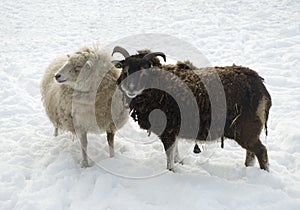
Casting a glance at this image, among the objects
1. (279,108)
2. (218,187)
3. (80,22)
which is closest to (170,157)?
(218,187)

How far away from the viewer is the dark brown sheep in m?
4.27

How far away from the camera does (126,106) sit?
4.75m

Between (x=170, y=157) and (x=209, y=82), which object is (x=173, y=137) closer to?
(x=170, y=157)

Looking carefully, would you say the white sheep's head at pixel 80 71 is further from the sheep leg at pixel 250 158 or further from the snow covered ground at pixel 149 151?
the sheep leg at pixel 250 158

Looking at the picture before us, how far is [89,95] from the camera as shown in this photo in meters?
4.88

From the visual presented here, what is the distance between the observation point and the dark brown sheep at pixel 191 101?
14.0ft

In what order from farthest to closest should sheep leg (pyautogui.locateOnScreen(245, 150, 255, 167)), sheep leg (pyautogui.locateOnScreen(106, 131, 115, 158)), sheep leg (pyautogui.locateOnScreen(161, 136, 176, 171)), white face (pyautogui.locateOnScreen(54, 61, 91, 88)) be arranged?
sheep leg (pyautogui.locateOnScreen(106, 131, 115, 158)) < white face (pyautogui.locateOnScreen(54, 61, 91, 88)) < sheep leg (pyautogui.locateOnScreen(245, 150, 255, 167)) < sheep leg (pyautogui.locateOnScreen(161, 136, 176, 171))

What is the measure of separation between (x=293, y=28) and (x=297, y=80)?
3522 millimetres

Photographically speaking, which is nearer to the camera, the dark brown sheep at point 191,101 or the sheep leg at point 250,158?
the dark brown sheep at point 191,101

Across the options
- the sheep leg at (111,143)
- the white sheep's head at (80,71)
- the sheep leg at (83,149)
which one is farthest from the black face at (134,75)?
the sheep leg at (83,149)

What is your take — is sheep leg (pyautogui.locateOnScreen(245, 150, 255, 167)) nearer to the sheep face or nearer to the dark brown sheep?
the dark brown sheep

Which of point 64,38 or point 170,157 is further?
point 64,38

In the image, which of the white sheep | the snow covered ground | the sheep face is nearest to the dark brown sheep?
the white sheep

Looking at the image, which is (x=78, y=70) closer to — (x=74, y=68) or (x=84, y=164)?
(x=74, y=68)
